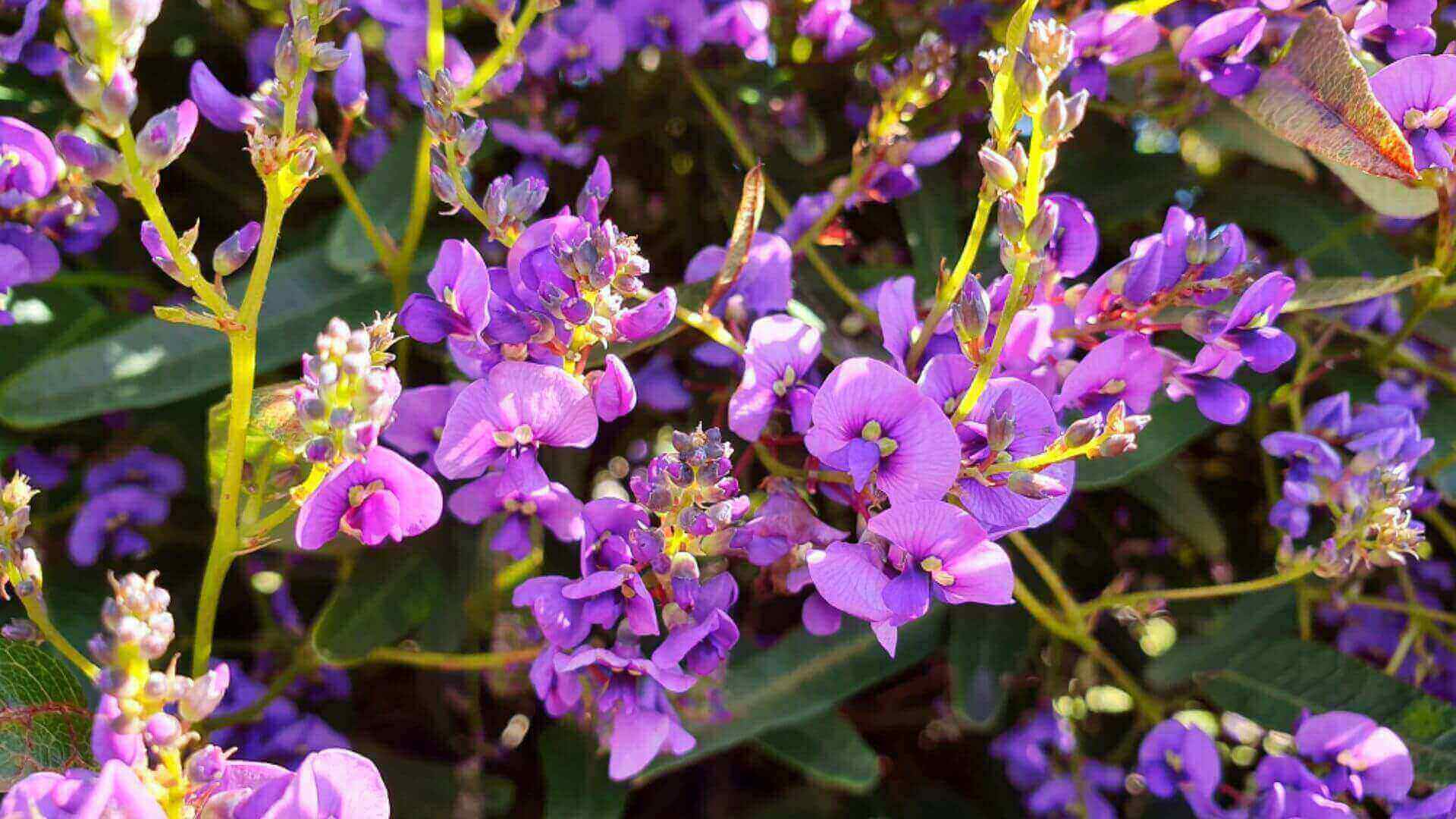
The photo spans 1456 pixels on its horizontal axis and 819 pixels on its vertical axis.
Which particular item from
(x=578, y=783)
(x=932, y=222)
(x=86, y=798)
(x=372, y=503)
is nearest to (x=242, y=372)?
(x=372, y=503)

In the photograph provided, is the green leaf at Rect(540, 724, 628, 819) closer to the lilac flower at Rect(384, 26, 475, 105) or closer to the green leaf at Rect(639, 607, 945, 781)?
the green leaf at Rect(639, 607, 945, 781)

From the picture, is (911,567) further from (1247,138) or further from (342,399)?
(1247,138)

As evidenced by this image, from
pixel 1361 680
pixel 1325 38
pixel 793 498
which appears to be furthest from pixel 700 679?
pixel 1325 38

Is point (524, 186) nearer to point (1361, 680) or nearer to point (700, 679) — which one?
point (700, 679)

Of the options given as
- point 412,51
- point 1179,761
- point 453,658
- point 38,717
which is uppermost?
point 412,51

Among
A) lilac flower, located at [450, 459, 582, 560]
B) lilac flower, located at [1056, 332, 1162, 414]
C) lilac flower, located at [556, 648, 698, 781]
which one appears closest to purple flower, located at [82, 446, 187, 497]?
lilac flower, located at [450, 459, 582, 560]

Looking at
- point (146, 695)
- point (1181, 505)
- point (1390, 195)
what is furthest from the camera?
point (1181, 505)

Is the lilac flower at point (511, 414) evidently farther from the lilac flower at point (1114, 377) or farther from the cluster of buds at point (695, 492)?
the lilac flower at point (1114, 377)

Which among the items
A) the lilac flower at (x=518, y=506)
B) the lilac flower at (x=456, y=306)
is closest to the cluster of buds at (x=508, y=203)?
the lilac flower at (x=456, y=306)
